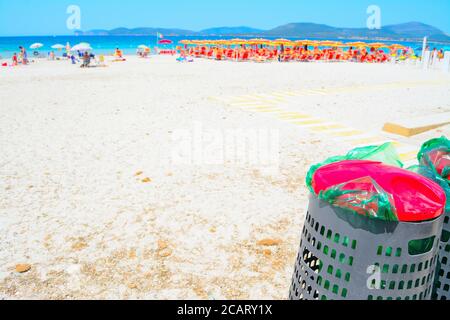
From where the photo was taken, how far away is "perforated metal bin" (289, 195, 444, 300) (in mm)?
1509

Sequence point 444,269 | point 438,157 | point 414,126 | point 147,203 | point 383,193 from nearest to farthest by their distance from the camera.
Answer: point 383,193
point 444,269
point 438,157
point 147,203
point 414,126

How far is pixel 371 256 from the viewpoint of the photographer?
5.05ft

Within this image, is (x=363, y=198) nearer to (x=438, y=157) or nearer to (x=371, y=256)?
(x=371, y=256)

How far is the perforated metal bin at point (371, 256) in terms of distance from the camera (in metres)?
1.51

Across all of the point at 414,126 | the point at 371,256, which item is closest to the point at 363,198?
the point at 371,256

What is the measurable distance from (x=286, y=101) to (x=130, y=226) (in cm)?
877

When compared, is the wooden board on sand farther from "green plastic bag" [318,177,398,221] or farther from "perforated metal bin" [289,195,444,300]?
"green plastic bag" [318,177,398,221]

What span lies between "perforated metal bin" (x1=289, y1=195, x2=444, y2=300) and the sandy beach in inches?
51.8

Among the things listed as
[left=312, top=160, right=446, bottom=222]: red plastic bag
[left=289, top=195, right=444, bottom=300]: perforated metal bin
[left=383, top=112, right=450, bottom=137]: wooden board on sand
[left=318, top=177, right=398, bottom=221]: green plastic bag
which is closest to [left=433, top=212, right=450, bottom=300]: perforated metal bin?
[left=289, top=195, right=444, bottom=300]: perforated metal bin

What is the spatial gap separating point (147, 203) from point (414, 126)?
21.8 ft

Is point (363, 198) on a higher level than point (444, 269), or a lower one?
higher

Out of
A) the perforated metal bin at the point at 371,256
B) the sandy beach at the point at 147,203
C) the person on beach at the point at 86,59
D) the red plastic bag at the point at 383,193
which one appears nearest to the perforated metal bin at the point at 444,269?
the perforated metal bin at the point at 371,256

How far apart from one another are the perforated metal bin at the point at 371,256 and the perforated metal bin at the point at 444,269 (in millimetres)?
281

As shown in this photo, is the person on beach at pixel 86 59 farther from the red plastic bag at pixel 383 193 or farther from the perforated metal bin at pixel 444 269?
the perforated metal bin at pixel 444 269
